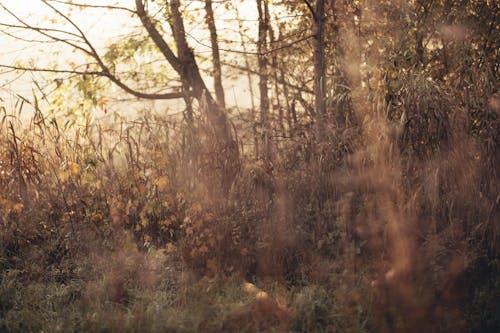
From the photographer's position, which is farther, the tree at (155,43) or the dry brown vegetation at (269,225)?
the tree at (155,43)

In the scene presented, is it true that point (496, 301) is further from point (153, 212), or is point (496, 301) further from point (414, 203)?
point (153, 212)

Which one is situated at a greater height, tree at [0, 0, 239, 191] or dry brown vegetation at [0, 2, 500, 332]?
tree at [0, 0, 239, 191]

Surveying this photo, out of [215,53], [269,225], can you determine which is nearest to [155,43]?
[215,53]

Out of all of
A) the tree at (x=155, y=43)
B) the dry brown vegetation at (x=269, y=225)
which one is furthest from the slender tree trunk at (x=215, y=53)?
the dry brown vegetation at (x=269, y=225)

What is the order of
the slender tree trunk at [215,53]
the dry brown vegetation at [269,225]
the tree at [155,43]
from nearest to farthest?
the dry brown vegetation at [269,225] < the tree at [155,43] < the slender tree trunk at [215,53]

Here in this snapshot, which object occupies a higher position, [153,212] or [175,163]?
[175,163]

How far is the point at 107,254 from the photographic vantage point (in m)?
4.70

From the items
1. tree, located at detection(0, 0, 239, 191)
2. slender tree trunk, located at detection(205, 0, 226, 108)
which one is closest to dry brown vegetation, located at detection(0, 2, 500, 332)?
tree, located at detection(0, 0, 239, 191)

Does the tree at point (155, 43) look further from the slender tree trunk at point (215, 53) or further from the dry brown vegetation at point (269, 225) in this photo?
the dry brown vegetation at point (269, 225)

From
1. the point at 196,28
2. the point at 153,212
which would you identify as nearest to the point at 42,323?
the point at 153,212

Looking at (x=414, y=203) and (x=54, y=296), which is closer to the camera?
(x=54, y=296)

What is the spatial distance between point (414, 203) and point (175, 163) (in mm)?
2137

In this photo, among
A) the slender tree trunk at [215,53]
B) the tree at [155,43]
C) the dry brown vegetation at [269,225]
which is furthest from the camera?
the slender tree trunk at [215,53]

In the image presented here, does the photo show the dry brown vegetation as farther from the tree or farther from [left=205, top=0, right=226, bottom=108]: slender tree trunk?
[left=205, top=0, right=226, bottom=108]: slender tree trunk
